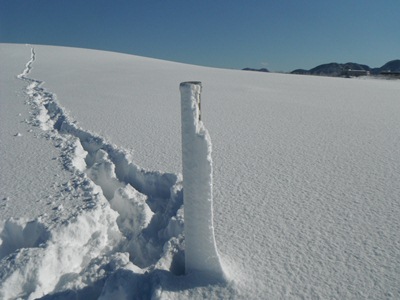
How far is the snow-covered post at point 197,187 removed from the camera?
1.30m

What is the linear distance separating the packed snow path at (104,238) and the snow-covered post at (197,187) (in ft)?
0.63

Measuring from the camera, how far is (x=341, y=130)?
354 centimetres

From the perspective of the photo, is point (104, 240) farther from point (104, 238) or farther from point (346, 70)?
point (346, 70)

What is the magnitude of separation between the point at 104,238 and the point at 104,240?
0.03 feet

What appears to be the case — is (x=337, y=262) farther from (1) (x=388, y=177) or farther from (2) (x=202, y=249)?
(1) (x=388, y=177)

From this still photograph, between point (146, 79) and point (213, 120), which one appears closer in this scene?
point (213, 120)

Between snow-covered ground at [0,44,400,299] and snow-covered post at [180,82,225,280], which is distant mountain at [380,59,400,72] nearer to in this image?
snow-covered ground at [0,44,400,299]

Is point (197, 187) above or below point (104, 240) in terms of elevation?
above

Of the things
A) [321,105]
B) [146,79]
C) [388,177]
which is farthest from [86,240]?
[146,79]

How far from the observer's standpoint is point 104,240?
6.12 feet

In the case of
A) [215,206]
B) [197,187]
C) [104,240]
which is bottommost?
[104,240]

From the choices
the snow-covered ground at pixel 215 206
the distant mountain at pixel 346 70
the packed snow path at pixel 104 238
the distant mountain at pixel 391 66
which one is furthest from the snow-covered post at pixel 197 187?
the distant mountain at pixel 391 66

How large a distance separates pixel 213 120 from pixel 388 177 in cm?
218

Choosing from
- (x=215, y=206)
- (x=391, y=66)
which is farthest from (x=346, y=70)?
(x=215, y=206)
